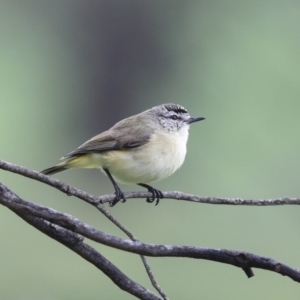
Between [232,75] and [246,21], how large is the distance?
15.9 ft

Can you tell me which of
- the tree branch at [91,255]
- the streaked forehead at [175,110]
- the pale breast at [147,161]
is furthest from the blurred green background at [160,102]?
the tree branch at [91,255]

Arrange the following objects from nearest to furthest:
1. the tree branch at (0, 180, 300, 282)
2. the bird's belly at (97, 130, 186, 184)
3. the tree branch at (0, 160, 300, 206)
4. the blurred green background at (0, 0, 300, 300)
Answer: the tree branch at (0, 180, 300, 282) < the tree branch at (0, 160, 300, 206) < the bird's belly at (97, 130, 186, 184) < the blurred green background at (0, 0, 300, 300)

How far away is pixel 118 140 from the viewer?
5.98 meters

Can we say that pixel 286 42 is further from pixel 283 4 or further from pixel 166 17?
pixel 166 17

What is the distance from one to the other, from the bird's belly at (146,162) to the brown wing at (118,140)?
49mm

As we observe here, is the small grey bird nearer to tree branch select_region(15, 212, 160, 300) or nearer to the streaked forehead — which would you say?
the streaked forehead

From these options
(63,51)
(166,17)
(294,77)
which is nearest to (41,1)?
(63,51)

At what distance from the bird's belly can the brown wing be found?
0.16 feet

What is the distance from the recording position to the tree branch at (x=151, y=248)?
2436 millimetres

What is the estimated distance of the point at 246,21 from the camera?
35906 mm

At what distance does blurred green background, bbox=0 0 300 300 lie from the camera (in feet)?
66.0

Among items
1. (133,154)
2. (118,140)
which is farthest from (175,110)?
(133,154)

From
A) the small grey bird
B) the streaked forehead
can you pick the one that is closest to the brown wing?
the small grey bird

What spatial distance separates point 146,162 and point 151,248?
10.6 ft
